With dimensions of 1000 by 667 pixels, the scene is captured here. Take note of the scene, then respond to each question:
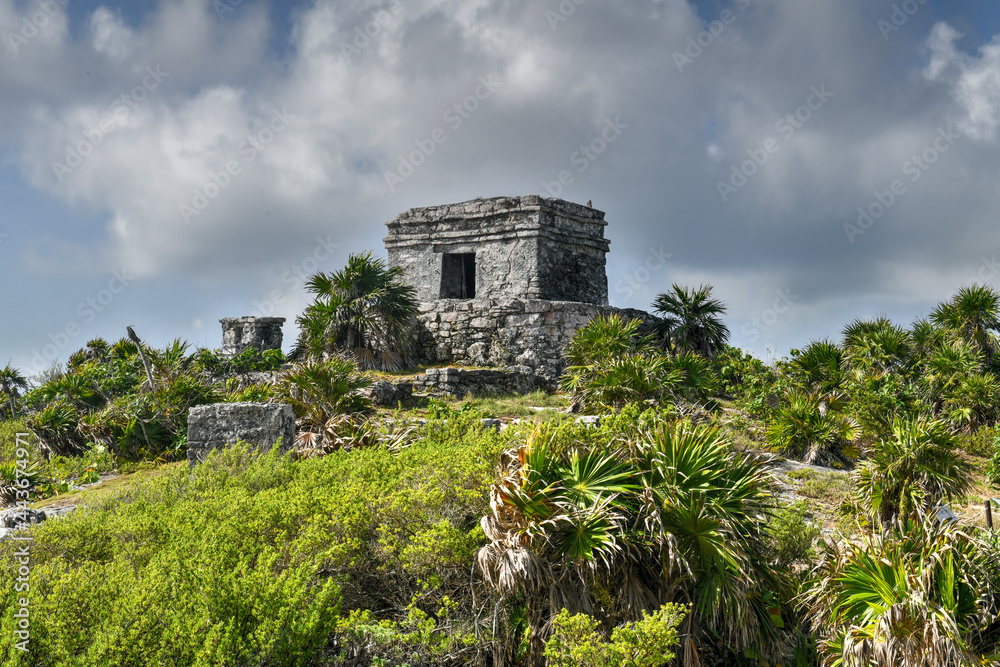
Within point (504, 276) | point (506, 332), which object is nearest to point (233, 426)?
point (506, 332)

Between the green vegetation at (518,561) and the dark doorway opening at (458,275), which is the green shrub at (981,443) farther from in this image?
the dark doorway opening at (458,275)

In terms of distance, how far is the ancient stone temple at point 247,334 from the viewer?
15359 mm

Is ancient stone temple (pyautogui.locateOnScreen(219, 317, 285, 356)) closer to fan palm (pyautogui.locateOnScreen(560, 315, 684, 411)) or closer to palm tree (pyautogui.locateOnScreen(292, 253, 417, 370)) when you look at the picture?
palm tree (pyautogui.locateOnScreen(292, 253, 417, 370))

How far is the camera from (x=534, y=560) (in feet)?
12.8

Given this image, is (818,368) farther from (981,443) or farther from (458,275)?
(458,275)

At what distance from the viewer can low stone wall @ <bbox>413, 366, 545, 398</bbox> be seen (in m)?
11.6

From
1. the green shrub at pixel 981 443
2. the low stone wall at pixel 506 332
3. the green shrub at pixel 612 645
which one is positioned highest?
the low stone wall at pixel 506 332

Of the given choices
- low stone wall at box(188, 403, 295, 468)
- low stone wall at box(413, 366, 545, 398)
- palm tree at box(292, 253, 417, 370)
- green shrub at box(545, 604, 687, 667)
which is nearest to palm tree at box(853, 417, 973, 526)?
green shrub at box(545, 604, 687, 667)

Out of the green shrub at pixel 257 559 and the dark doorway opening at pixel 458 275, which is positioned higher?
the dark doorway opening at pixel 458 275

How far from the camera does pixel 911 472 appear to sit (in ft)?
20.7

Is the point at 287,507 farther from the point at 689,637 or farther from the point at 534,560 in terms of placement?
the point at 689,637

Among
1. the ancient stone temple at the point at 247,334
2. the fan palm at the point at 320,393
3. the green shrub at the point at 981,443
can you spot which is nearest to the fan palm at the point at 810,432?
the green shrub at the point at 981,443

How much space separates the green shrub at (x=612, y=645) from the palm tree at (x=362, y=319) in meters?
9.38

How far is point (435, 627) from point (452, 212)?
12.8 metres
